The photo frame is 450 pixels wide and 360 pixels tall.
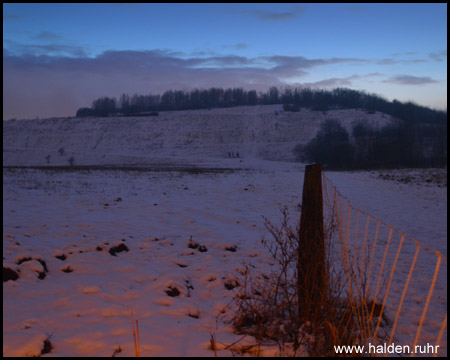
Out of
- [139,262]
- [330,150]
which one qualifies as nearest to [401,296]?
[139,262]

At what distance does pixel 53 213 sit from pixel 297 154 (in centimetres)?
5934

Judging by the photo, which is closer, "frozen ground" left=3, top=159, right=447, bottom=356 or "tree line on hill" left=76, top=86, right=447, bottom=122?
"frozen ground" left=3, top=159, right=447, bottom=356

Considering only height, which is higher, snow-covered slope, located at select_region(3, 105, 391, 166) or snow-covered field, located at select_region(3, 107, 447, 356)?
snow-covered slope, located at select_region(3, 105, 391, 166)

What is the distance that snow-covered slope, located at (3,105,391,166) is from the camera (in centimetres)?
7050

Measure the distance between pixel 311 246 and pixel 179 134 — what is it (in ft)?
260

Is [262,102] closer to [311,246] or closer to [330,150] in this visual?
[330,150]

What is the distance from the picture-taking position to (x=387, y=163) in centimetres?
5412

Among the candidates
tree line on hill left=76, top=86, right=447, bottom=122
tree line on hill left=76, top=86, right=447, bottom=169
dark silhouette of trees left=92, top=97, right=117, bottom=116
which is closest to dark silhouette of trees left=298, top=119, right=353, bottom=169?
tree line on hill left=76, top=86, right=447, bottom=169

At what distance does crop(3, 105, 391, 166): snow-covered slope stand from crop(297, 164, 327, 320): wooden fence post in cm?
5871

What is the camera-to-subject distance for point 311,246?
175 inches

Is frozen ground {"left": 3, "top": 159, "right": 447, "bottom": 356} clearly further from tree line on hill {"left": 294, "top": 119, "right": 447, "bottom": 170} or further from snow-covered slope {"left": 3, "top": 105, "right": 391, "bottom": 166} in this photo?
snow-covered slope {"left": 3, "top": 105, "right": 391, "bottom": 166}

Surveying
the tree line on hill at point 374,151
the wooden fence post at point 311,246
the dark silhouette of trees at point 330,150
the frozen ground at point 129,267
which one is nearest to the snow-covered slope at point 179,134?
the dark silhouette of trees at point 330,150

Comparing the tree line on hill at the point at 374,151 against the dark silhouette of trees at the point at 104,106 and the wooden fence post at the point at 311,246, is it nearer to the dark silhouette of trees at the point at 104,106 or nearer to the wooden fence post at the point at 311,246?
the wooden fence post at the point at 311,246

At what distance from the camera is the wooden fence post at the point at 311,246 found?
14.4 feet
